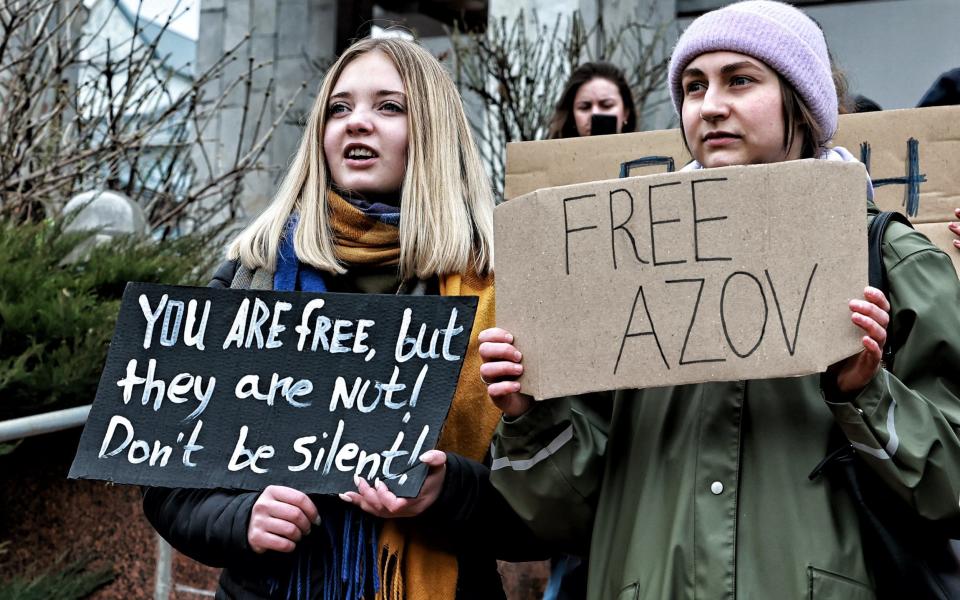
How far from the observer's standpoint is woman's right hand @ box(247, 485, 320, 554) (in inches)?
84.7

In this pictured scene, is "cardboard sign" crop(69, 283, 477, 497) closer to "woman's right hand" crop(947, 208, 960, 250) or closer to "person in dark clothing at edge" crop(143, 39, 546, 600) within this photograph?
"person in dark clothing at edge" crop(143, 39, 546, 600)

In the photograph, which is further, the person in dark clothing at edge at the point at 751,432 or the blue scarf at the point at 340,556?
the blue scarf at the point at 340,556

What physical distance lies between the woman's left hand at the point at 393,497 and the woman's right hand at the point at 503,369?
6.2 inches

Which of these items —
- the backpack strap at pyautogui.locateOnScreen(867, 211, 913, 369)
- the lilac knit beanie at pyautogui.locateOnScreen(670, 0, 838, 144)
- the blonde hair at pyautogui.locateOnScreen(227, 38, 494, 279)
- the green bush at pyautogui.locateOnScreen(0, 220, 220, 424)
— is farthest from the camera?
the green bush at pyautogui.locateOnScreen(0, 220, 220, 424)

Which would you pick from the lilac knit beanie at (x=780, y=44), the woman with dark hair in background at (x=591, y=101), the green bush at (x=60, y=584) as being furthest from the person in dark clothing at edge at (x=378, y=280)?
the woman with dark hair in background at (x=591, y=101)

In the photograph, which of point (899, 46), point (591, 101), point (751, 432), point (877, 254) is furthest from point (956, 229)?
point (899, 46)

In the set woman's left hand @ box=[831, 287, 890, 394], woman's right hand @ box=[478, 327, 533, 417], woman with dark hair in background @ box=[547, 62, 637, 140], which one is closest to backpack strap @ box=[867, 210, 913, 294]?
woman's left hand @ box=[831, 287, 890, 394]

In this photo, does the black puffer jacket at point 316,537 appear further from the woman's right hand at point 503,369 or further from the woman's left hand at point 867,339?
the woman's left hand at point 867,339

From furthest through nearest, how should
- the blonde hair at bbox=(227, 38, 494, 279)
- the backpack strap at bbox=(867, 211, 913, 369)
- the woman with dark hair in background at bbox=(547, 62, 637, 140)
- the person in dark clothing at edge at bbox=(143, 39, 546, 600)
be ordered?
the woman with dark hair in background at bbox=(547, 62, 637, 140) → the blonde hair at bbox=(227, 38, 494, 279) → the person in dark clothing at edge at bbox=(143, 39, 546, 600) → the backpack strap at bbox=(867, 211, 913, 369)

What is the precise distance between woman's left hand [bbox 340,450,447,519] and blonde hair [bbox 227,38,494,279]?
1.47 feet

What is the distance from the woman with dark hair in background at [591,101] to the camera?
4.43 m

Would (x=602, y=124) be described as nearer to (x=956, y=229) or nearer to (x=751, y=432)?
(x=956, y=229)

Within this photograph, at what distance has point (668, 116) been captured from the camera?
8.09 m

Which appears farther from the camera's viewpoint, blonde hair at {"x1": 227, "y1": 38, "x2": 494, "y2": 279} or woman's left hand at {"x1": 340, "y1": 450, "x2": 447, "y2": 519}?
blonde hair at {"x1": 227, "y1": 38, "x2": 494, "y2": 279}
